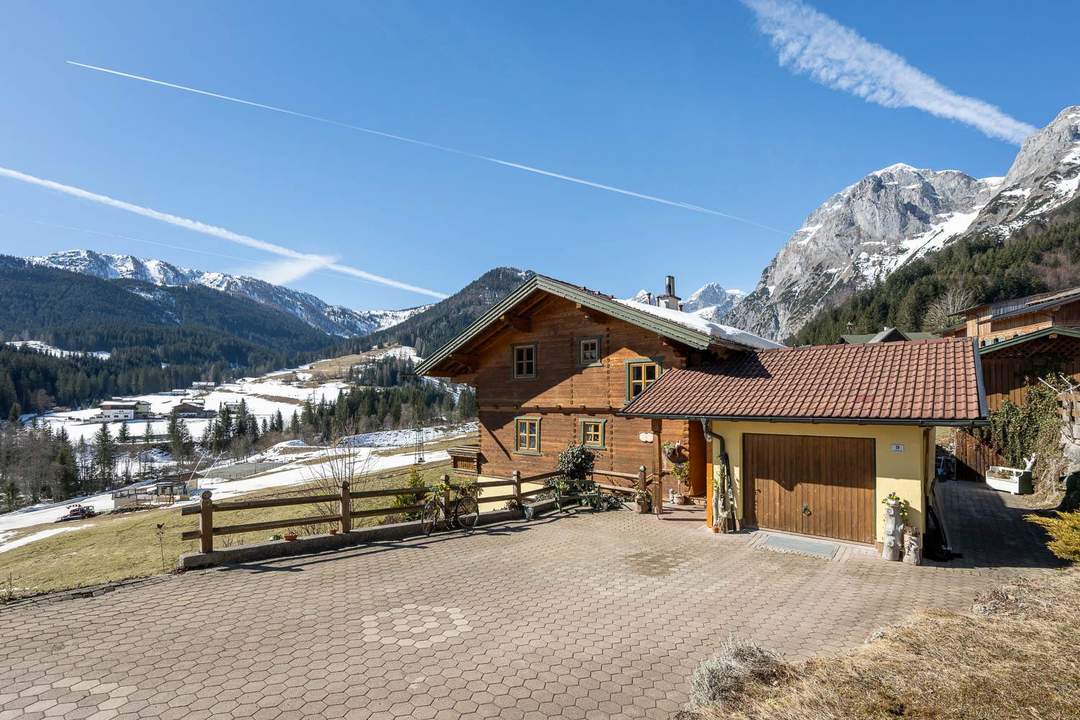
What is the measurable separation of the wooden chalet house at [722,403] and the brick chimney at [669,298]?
177 inches

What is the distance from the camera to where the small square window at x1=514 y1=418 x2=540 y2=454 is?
21.7 m

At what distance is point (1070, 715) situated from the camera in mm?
4375

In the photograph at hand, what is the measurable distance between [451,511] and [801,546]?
860cm

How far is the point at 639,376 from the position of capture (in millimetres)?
18812

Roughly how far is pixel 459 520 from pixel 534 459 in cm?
810

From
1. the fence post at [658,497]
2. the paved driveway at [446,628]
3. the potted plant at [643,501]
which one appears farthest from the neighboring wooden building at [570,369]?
the paved driveway at [446,628]

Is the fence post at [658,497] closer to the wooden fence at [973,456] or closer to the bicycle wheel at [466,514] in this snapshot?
the bicycle wheel at [466,514]

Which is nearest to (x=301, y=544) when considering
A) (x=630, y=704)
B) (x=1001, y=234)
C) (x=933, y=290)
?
(x=630, y=704)

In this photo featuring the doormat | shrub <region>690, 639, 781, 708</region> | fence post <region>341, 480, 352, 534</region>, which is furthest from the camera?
fence post <region>341, 480, 352, 534</region>

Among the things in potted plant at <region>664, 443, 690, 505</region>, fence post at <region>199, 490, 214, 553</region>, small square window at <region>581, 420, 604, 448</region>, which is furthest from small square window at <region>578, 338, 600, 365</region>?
fence post at <region>199, 490, 214, 553</region>

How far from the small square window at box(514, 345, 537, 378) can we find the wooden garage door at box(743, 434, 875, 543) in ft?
34.4

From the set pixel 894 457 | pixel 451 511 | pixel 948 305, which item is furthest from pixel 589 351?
pixel 948 305

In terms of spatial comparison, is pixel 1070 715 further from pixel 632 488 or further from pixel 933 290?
pixel 933 290

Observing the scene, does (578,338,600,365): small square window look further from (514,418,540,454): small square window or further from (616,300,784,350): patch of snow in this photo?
(514,418,540,454): small square window
